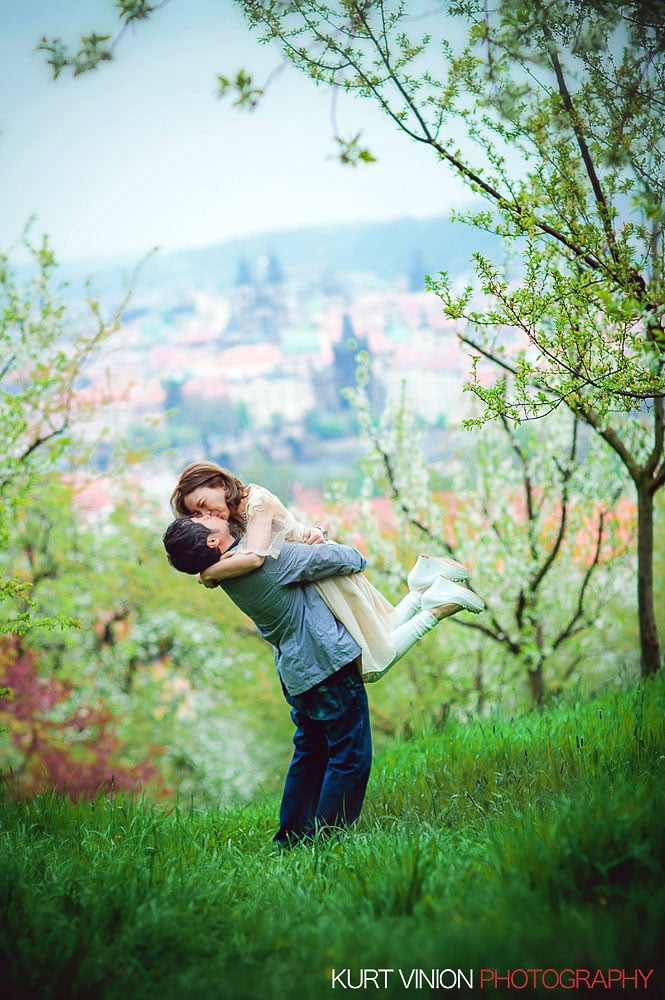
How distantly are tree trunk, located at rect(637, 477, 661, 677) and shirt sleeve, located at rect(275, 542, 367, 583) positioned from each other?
2.40 m

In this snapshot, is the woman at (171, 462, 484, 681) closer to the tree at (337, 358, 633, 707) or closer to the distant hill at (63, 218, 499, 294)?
the tree at (337, 358, 633, 707)

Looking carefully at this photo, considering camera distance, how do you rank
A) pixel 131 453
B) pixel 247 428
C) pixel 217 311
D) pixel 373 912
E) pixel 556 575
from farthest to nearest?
pixel 217 311, pixel 247 428, pixel 556 575, pixel 131 453, pixel 373 912

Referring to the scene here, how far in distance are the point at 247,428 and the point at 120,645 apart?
3463cm

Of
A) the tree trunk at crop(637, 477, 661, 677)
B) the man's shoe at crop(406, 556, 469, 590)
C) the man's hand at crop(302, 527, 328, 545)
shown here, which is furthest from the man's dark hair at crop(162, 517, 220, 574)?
the tree trunk at crop(637, 477, 661, 677)

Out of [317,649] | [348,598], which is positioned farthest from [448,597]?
[317,649]

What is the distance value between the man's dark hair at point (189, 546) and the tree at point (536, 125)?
4.06 feet

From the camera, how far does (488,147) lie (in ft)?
13.1

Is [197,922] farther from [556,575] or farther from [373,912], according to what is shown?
[556,575]

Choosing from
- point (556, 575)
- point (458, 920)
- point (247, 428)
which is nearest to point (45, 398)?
point (458, 920)

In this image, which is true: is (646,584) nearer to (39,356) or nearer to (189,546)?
(189,546)

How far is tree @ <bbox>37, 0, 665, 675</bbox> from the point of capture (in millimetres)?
3320

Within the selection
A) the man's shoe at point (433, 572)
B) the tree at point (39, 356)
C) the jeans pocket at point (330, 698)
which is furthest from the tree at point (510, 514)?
the jeans pocket at point (330, 698)

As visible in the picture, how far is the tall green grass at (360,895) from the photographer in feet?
6.58

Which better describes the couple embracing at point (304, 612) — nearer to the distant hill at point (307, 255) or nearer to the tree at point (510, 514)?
the tree at point (510, 514)
